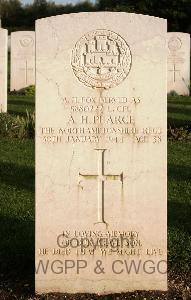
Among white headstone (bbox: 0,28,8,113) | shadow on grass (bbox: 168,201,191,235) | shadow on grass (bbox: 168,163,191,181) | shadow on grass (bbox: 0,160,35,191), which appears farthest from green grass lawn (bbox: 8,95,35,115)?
shadow on grass (bbox: 168,201,191,235)

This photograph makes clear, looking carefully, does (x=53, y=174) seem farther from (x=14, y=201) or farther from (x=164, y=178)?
(x=14, y=201)

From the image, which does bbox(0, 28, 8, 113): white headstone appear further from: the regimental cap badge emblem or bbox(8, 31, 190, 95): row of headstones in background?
the regimental cap badge emblem

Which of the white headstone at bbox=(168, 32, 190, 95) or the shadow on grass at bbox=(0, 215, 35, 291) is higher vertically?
the white headstone at bbox=(168, 32, 190, 95)

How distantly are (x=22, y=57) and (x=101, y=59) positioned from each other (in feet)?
46.6

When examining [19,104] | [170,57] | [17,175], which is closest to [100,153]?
[17,175]

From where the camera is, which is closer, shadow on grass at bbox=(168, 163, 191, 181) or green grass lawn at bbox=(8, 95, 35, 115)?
shadow on grass at bbox=(168, 163, 191, 181)

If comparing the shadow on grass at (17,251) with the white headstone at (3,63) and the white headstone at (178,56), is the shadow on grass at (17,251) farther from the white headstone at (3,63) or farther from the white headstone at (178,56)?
the white headstone at (178,56)

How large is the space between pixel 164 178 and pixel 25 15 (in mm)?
39506

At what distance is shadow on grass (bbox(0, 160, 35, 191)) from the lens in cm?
736

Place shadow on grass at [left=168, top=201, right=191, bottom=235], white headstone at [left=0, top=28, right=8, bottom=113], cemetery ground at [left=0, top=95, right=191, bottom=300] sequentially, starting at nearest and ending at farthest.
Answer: cemetery ground at [left=0, top=95, right=191, bottom=300], shadow on grass at [left=168, top=201, right=191, bottom=235], white headstone at [left=0, top=28, right=8, bottom=113]

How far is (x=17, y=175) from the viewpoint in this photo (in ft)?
25.7

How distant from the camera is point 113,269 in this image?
4.36 meters

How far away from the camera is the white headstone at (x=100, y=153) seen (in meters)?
4.18

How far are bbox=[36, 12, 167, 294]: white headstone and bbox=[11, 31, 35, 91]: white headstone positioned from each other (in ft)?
45.7
